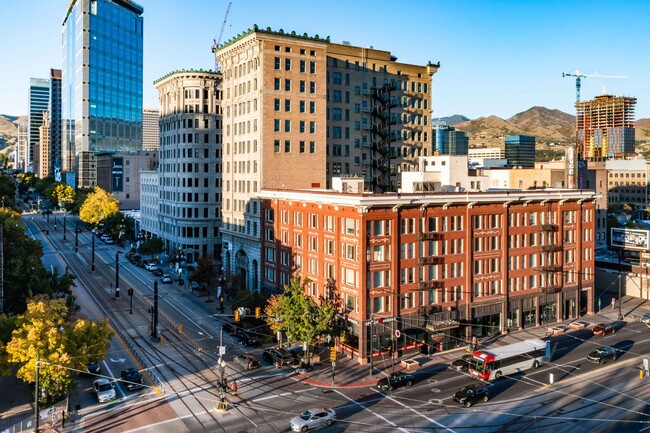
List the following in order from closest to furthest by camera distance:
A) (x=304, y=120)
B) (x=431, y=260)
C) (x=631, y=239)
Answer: (x=431, y=260)
(x=304, y=120)
(x=631, y=239)

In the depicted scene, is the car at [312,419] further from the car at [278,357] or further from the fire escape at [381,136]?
the fire escape at [381,136]

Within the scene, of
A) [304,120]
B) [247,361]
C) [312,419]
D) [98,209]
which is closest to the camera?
[312,419]

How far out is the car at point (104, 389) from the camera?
5016 centimetres

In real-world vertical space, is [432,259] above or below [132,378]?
above

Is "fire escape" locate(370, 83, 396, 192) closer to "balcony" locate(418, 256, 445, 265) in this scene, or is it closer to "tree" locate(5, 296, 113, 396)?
"balcony" locate(418, 256, 445, 265)

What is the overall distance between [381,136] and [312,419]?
253 feet

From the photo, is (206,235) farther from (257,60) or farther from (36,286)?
(36,286)

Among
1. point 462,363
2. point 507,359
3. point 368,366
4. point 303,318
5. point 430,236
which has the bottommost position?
point 368,366

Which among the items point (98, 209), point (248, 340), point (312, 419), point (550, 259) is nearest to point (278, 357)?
point (248, 340)

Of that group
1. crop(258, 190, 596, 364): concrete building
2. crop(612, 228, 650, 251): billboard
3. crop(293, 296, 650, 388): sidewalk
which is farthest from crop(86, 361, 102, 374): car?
crop(612, 228, 650, 251): billboard

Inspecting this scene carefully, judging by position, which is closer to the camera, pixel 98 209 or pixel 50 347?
pixel 50 347

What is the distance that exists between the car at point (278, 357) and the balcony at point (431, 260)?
60.6 ft

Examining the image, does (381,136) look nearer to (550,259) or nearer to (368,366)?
(550,259)

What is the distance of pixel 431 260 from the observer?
6625 centimetres
